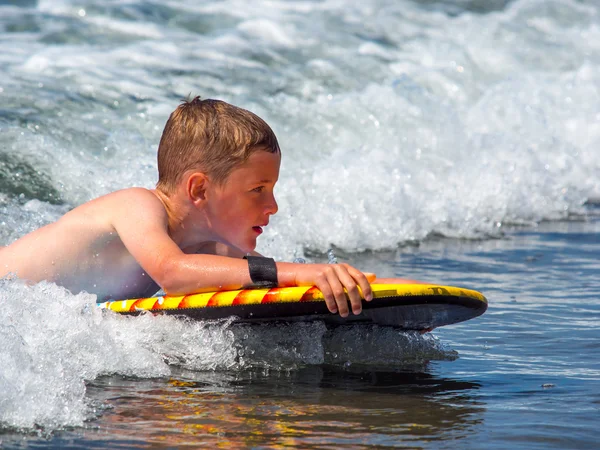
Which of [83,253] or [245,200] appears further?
[83,253]

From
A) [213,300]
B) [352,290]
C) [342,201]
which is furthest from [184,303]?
[342,201]

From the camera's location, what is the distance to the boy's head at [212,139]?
11.9 feet

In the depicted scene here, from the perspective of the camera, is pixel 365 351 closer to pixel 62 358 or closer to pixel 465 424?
pixel 465 424

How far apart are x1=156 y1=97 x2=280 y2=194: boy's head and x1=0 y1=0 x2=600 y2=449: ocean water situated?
0.57m

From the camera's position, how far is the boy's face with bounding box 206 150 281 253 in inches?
144

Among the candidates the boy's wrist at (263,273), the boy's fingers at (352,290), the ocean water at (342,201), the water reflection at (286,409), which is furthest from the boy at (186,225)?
the water reflection at (286,409)

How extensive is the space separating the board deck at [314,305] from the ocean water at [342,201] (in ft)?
0.33

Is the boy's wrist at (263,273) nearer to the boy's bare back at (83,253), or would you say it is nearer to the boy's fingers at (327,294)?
the boy's fingers at (327,294)

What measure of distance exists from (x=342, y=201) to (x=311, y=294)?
3.49 meters

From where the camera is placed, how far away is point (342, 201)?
677cm

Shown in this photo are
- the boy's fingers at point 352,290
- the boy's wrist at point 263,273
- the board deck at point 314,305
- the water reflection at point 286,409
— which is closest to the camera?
the water reflection at point 286,409

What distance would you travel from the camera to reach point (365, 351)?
3824 mm

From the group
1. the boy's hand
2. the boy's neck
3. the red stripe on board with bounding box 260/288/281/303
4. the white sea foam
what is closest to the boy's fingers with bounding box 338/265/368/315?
the boy's hand

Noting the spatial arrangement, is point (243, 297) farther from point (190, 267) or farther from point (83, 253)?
point (83, 253)
